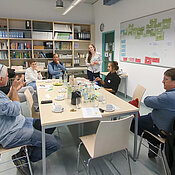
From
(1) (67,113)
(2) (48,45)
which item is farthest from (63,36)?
(1) (67,113)

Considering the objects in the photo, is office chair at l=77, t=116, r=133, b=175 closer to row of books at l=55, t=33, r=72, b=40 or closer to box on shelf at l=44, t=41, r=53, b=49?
box on shelf at l=44, t=41, r=53, b=49

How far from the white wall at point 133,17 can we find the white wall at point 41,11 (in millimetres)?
655

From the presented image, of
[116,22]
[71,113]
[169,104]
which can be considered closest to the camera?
[169,104]

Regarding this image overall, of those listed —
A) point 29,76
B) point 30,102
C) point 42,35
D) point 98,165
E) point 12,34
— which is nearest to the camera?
point 98,165

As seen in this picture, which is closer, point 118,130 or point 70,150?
point 118,130

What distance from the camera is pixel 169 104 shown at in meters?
1.67

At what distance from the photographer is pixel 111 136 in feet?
5.02

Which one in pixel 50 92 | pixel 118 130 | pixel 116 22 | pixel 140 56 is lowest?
pixel 118 130

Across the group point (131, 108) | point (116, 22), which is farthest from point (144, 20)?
point (131, 108)

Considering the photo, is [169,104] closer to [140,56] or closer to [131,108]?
[131,108]

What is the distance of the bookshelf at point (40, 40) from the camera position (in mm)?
5887

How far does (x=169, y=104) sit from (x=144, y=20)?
3.03m

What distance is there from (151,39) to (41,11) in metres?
4.43

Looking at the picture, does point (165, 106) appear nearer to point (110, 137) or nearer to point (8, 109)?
point (110, 137)
